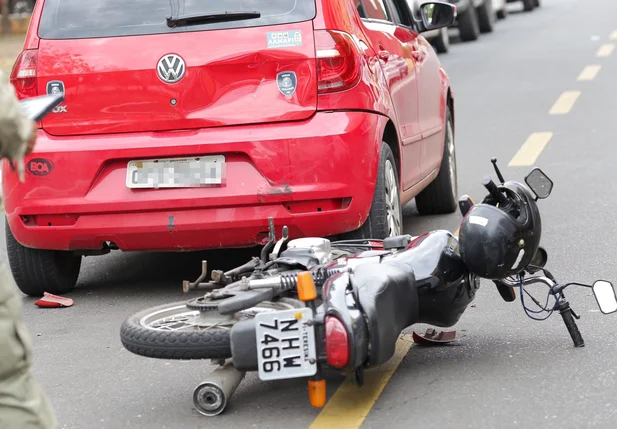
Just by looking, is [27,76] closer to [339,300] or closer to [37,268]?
[37,268]

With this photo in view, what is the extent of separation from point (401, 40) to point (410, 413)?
3.32 meters

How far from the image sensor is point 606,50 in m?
19.9

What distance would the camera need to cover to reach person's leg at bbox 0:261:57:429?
3135mm

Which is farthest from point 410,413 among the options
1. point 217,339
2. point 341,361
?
point 217,339

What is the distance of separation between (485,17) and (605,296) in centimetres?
2041

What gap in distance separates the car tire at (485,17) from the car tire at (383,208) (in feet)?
61.5

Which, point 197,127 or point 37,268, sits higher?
point 197,127

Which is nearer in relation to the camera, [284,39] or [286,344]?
[286,344]

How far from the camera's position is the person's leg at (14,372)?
3.13 metres

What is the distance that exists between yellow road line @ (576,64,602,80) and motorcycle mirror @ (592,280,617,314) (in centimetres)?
1192

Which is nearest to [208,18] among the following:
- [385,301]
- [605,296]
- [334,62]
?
[334,62]

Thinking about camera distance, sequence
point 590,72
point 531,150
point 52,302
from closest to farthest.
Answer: point 52,302, point 531,150, point 590,72

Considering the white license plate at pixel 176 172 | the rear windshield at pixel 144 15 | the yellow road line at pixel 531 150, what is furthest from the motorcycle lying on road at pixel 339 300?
the yellow road line at pixel 531 150

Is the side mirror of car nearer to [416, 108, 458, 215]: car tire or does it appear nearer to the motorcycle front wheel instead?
[416, 108, 458, 215]: car tire
